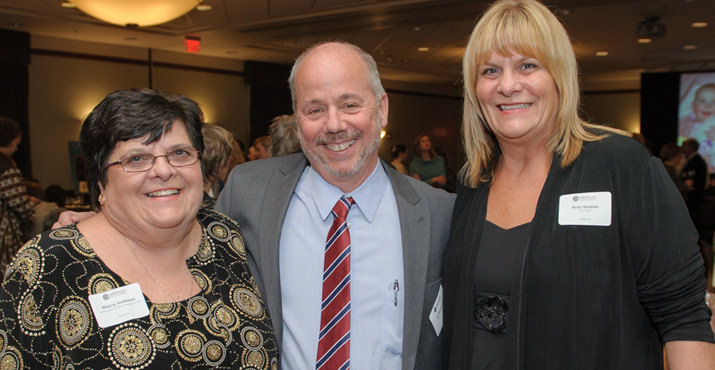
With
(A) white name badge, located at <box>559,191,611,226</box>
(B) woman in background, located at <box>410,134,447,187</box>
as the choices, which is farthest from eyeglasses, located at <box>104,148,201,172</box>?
(B) woman in background, located at <box>410,134,447,187</box>

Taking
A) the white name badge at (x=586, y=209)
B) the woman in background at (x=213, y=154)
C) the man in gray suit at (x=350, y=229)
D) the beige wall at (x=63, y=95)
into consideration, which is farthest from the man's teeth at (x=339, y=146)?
the beige wall at (x=63, y=95)

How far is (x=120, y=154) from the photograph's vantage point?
138cm

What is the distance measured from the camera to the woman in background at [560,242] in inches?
56.1

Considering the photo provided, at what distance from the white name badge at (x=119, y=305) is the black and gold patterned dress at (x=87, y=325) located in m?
0.01

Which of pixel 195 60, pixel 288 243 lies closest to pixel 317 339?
pixel 288 243

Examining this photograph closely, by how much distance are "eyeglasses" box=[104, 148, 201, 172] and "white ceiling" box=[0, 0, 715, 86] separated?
229 inches

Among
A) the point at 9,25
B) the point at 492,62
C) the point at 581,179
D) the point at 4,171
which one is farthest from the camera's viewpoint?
the point at 9,25

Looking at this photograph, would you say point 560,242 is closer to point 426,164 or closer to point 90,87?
point 426,164

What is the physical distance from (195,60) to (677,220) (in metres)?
11.0

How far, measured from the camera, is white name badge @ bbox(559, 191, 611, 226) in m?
1.46

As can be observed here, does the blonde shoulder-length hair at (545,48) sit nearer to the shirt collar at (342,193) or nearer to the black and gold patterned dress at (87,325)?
the shirt collar at (342,193)

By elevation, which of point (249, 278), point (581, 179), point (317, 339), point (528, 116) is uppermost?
point (528, 116)

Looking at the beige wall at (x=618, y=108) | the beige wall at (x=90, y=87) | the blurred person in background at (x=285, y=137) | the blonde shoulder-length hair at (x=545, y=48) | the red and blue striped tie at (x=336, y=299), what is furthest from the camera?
the beige wall at (x=618, y=108)

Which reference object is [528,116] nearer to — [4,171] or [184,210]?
[184,210]
